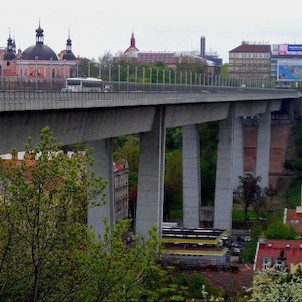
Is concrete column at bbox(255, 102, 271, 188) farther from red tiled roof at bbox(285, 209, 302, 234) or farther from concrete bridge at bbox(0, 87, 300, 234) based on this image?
red tiled roof at bbox(285, 209, 302, 234)

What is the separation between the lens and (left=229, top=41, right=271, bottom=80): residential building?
13812cm

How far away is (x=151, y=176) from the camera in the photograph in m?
41.4

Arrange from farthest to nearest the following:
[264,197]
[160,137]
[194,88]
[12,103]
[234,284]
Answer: [264,197] → [194,88] → [160,137] → [234,284] → [12,103]

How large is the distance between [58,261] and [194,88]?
39362 millimetres

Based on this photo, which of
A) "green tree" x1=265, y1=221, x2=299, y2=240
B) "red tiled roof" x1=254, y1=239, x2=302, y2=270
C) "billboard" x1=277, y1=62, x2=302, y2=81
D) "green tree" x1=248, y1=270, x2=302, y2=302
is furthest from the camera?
"billboard" x1=277, y1=62, x2=302, y2=81

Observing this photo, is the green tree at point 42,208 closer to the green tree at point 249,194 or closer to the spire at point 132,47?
the green tree at point 249,194

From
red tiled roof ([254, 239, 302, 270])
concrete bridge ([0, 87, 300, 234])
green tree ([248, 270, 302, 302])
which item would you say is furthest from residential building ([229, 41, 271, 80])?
green tree ([248, 270, 302, 302])

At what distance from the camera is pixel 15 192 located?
52.7 feet

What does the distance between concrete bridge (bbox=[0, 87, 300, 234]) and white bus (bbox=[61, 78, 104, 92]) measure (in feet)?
3.67

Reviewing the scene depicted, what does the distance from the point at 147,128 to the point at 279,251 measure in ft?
27.5

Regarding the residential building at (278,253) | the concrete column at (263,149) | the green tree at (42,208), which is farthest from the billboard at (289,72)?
the green tree at (42,208)

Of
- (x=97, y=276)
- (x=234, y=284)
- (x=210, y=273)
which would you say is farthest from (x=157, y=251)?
(x=210, y=273)

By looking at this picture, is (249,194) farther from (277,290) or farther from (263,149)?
(277,290)

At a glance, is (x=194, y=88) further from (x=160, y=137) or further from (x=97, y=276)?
(x=97, y=276)
